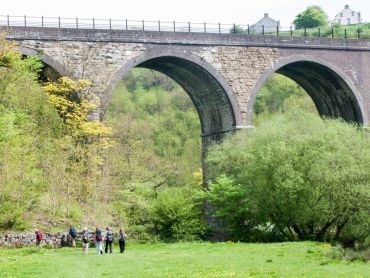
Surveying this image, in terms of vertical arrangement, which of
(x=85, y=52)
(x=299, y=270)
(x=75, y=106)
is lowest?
(x=299, y=270)

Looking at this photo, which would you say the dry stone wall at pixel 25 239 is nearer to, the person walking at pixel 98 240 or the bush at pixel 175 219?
the person walking at pixel 98 240

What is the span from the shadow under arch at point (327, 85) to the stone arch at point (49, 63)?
11.3m

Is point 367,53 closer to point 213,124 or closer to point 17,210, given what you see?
point 213,124

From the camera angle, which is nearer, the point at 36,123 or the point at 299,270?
the point at 299,270

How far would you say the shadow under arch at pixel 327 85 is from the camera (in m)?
Answer: 45.0

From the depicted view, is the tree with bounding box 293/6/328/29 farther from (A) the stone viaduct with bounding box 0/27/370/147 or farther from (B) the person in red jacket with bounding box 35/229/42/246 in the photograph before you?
(B) the person in red jacket with bounding box 35/229/42/246

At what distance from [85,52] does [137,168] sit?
10721 mm

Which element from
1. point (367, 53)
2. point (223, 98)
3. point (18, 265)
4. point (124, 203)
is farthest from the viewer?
point (367, 53)

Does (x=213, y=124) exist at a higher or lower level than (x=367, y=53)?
lower

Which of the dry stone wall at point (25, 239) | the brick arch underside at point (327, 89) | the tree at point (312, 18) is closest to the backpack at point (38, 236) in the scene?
the dry stone wall at point (25, 239)

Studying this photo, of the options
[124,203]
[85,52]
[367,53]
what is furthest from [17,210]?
[367,53]

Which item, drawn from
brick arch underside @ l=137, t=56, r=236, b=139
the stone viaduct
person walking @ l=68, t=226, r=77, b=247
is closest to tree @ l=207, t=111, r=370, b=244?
brick arch underside @ l=137, t=56, r=236, b=139

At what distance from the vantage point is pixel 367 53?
46.9 metres

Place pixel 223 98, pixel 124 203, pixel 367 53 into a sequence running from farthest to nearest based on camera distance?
pixel 367 53, pixel 223 98, pixel 124 203
